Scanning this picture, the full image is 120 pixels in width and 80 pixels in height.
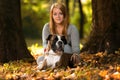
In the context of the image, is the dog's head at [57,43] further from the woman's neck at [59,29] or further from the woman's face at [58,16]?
the woman's face at [58,16]

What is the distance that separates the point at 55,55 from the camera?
8.02m

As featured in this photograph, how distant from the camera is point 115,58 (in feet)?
30.1

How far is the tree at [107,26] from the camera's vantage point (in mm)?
10266

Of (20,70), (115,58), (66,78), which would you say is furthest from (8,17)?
(66,78)

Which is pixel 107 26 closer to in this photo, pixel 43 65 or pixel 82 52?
pixel 82 52

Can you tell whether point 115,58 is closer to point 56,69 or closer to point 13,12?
point 56,69

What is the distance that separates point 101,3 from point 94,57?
4.89ft

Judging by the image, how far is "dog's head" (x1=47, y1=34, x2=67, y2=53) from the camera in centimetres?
800

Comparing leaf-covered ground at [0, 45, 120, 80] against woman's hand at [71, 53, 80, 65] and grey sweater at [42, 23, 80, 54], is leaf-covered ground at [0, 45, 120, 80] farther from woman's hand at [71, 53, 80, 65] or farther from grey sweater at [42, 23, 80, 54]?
grey sweater at [42, 23, 80, 54]

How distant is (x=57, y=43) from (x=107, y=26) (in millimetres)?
2665

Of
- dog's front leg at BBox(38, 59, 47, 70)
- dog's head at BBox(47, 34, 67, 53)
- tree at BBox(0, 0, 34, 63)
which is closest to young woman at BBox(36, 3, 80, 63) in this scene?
dog's head at BBox(47, 34, 67, 53)

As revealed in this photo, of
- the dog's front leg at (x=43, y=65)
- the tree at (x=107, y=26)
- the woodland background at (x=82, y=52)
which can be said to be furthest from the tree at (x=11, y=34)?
the tree at (x=107, y=26)

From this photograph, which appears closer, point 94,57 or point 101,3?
point 94,57

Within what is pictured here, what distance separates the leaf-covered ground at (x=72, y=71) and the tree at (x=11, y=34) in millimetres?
374
